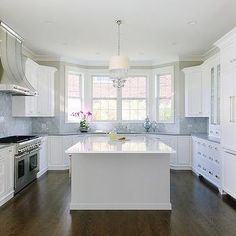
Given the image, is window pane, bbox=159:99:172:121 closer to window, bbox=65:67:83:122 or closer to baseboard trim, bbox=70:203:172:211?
window, bbox=65:67:83:122

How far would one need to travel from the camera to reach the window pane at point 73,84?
6985 mm

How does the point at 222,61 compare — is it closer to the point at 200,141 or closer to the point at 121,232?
the point at 200,141

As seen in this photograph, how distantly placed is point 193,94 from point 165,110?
100 cm

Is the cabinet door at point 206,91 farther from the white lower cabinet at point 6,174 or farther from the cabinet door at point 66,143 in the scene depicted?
the white lower cabinet at point 6,174

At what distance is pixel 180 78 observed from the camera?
6.67m

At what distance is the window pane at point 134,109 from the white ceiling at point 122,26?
5.47 ft

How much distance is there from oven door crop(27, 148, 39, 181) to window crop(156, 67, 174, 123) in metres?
3.47

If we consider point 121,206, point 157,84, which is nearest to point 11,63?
point 121,206

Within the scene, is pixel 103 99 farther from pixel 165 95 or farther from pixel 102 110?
pixel 165 95

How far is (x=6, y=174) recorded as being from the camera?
13.2 feet

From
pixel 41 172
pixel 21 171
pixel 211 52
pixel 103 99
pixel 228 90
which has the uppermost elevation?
pixel 211 52

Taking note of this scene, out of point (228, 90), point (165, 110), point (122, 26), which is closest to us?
point (228, 90)

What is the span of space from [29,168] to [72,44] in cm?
277

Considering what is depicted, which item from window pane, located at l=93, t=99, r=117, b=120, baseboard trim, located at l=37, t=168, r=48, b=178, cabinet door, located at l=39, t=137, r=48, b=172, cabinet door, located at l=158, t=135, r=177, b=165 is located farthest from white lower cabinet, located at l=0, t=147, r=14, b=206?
cabinet door, located at l=158, t=135, r=177, b=165
